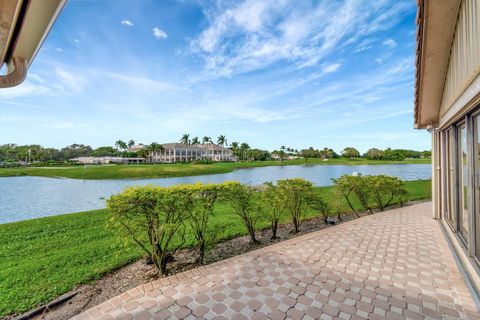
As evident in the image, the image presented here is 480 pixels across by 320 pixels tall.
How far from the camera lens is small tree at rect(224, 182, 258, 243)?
370cm

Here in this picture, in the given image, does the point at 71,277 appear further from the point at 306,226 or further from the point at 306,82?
the point at 306,82

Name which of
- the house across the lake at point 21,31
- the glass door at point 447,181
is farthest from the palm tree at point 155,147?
the house across the lake at point 21,31

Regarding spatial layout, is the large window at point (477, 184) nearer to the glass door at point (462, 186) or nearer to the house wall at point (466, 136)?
the house wall at point (466, 136)

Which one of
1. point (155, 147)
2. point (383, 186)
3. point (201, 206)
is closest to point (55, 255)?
point (201, 206)

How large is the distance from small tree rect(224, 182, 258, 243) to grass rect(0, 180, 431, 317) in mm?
428

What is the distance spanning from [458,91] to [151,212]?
4.31m

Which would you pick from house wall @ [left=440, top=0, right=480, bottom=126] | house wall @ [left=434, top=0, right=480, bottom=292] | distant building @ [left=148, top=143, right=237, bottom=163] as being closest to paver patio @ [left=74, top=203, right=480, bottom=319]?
house wall @ [left=434, top=0, right=480, bottom=292]

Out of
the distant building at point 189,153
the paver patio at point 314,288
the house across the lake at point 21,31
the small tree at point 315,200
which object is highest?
the distant building at point 189,153

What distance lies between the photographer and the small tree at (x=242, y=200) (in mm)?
3697

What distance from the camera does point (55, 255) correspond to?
3770mm

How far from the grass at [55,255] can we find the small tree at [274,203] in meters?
0.72

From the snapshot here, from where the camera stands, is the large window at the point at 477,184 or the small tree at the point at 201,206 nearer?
the large window at the point at 477,184

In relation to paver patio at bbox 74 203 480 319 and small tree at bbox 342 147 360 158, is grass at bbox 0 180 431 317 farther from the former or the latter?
small tree at bbox 342 147 360 158

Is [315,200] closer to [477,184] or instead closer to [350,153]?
[477,184]
